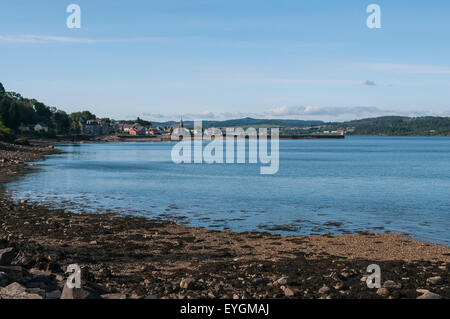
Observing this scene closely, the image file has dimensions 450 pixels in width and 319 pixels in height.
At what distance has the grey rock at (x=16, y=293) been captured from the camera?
9078 millimetres

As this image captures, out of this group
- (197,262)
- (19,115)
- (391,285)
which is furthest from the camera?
(19,115)

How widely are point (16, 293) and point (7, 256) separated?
3.06 m

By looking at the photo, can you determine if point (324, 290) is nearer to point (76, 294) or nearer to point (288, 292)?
point (288, 292)

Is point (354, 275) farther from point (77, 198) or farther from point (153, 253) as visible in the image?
point (77, 198)

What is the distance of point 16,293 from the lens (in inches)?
361

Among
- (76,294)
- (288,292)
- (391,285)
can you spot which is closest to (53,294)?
(76,294)

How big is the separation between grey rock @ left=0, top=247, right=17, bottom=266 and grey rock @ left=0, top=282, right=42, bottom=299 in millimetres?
2518

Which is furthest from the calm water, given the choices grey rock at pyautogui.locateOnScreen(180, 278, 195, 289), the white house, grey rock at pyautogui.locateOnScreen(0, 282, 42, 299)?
the white house

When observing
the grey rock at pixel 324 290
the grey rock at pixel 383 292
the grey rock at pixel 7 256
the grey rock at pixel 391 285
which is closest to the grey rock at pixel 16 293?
the grey rock at pixel 7 256

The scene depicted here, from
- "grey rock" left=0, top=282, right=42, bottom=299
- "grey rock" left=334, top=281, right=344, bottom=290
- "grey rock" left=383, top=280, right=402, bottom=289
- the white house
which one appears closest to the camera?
"grey rock" left=0, top=282, right=42, bottom=299

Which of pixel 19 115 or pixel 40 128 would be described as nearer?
pixel 19 115

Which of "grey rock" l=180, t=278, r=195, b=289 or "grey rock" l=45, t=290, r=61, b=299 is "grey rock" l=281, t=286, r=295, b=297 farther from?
Result: "grey rock" l=45, t=290, r=61, b=299

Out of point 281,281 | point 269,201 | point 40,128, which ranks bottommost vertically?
point 269,201

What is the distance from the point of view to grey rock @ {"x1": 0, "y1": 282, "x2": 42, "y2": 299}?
357 inches
